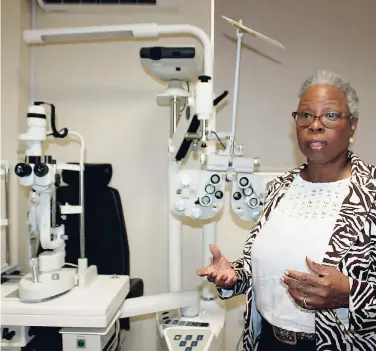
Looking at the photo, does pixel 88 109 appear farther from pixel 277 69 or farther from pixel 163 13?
pixel 277 69

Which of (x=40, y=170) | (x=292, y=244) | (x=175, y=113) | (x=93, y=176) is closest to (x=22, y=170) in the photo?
(x=40, y=170)

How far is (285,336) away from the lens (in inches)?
54.6

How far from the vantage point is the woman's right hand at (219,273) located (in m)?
1.47

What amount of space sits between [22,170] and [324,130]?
1.19m

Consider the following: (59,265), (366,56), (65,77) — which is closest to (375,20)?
(366,56)

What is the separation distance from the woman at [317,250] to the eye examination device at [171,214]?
378mm

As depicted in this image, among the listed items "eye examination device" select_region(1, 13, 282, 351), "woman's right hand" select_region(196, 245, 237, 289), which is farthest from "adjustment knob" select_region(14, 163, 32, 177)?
"woman's right hand" select_region(196, 245, 237, 289)

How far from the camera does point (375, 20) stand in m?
2.39

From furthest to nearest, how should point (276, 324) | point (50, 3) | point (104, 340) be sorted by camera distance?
point (50, 3), point (104, 340), point (276, 324)

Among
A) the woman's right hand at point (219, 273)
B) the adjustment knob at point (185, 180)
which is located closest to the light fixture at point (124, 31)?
the adjustment knob at point (185, 180)

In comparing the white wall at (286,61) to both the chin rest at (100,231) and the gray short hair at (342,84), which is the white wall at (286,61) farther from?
the gray short hair at (342,84)

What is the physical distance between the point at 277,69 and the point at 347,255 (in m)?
1.44

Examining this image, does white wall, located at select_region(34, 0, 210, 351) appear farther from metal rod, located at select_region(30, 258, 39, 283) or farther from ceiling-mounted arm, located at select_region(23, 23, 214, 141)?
metal rod, located at select_region(30, 258, 39, 283)

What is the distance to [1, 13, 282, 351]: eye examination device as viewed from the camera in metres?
1.67
